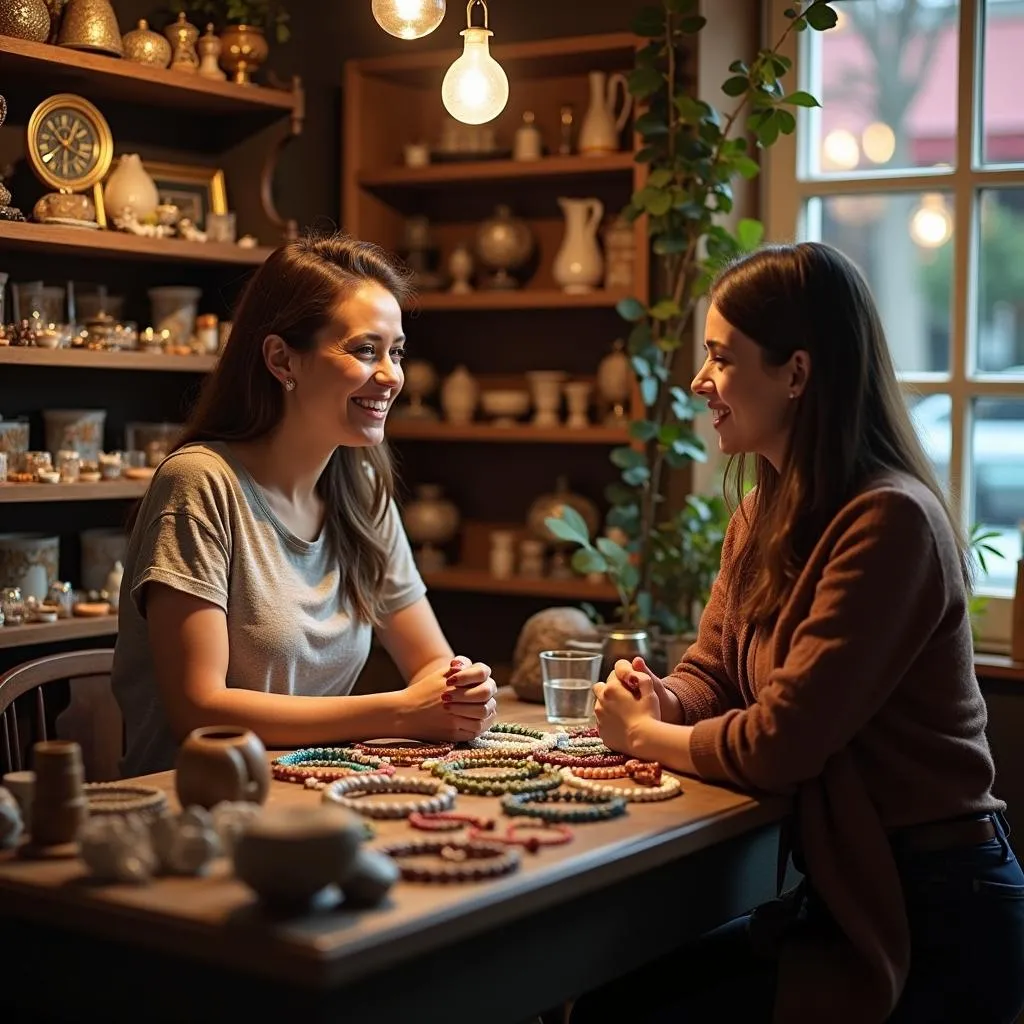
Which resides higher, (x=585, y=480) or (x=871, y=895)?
(x=585, y=480)

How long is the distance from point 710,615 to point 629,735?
271 millimetres

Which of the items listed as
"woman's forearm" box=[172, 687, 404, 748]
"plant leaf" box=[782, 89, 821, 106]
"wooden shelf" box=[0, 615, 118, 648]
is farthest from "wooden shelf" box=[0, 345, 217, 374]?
"plant leaf" box=[782, 89, 821, 106]

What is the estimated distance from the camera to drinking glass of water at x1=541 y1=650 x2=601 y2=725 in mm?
2277

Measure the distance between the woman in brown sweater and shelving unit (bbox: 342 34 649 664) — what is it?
164 centimetres

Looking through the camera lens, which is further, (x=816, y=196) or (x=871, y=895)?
(x=816, y=196)

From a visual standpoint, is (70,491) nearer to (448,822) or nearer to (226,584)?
(226,584)

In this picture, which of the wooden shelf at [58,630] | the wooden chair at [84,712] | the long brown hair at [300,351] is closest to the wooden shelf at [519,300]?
the wooden shelf at [58,630]

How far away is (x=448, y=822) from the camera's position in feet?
5.48

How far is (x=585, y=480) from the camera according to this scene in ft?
12.9

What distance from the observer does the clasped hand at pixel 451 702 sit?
2.09 meters

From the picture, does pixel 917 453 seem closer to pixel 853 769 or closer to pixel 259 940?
pixel 853 769

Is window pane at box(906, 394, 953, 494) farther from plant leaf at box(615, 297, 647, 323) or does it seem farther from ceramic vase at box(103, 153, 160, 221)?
ceramic vase at box(103, 153, 160, 221)

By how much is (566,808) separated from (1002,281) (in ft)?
7.07

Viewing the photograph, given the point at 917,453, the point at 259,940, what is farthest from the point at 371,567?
the point at 259,940
